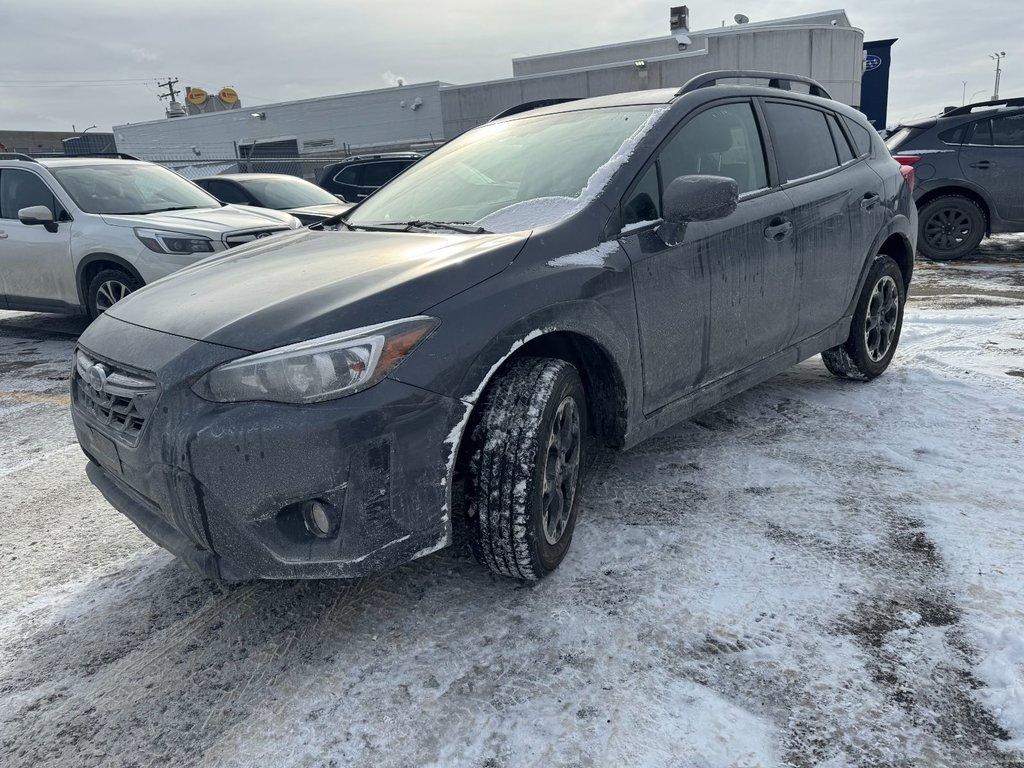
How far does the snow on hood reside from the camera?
2641mm

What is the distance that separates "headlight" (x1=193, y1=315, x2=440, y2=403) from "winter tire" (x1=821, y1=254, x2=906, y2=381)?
313 centimetres

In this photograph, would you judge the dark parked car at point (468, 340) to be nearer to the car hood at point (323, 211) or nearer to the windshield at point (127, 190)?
the car hood at point (323, 211)

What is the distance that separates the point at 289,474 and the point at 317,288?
62 centimetres

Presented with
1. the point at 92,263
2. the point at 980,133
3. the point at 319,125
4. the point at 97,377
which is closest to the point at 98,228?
the point at 92,263

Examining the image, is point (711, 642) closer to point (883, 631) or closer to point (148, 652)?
point (883, 631)

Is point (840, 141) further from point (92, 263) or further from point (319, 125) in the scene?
point (319, 125)

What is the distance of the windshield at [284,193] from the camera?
898 centimetres

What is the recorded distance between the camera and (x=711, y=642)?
85.8 inches

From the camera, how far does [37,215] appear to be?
6316 millimetres

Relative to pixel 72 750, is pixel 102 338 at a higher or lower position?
higher

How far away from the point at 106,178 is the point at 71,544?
16.2ft

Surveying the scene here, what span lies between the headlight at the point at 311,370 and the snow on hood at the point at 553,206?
2.64 ft

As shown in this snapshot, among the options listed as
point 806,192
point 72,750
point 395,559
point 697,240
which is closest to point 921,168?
point 806,192

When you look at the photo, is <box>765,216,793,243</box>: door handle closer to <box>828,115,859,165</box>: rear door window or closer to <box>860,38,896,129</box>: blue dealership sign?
<box>828,115,859,165</box>: rear door window
